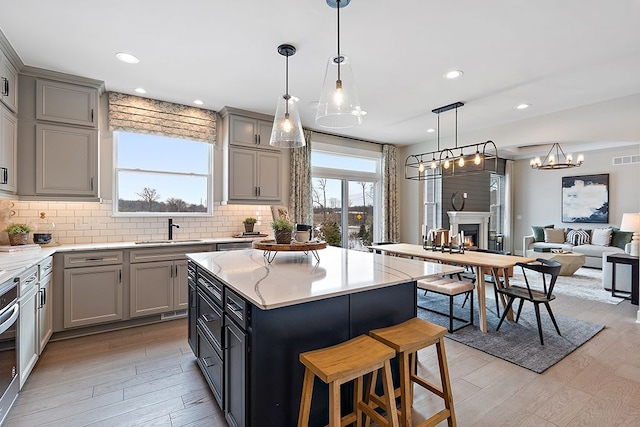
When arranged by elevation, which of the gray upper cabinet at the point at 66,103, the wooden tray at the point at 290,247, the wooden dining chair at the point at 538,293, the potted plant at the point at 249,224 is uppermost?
the gray upper cabinet at the point at 66,103

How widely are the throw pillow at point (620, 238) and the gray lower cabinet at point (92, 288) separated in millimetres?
9748

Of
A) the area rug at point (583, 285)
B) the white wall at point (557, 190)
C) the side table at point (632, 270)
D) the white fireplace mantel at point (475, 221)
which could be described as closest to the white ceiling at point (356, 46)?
the side table at point (632, 270)

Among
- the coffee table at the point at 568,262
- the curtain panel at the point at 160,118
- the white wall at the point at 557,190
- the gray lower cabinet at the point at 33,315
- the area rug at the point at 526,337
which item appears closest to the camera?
the gray lower cabinet at the point at 33,315

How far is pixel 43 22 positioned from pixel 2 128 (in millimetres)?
1055

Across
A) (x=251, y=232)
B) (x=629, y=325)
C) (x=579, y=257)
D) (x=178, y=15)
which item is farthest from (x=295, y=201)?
(x=579, y=257)

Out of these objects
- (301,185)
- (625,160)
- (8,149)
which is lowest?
(301,185)

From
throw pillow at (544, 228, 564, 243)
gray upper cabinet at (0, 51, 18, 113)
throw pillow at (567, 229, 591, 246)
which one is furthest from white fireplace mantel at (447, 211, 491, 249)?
gray upper cabinet at (0, 51, 18, 113)

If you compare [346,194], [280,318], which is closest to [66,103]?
[280,318]

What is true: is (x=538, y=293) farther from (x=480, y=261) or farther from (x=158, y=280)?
(x=158, y=280)

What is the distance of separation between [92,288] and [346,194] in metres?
4.37

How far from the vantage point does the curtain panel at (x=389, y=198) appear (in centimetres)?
669

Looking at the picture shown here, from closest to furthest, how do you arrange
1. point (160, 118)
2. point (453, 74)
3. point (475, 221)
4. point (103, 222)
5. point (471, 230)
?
point (453, 74)
point (103, 222)
point (160, 118)
point (475, 221)
point (471, 230)

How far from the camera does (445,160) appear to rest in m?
4.84

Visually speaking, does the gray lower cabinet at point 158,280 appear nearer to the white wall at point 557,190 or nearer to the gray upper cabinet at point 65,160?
the gray upper cabinet at point 65,160
